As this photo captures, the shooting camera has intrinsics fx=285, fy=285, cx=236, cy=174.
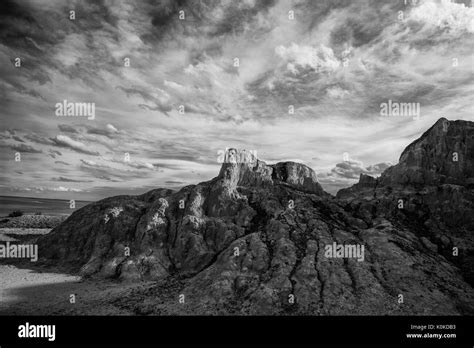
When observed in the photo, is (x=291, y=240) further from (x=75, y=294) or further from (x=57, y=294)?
(x=57, y=294)

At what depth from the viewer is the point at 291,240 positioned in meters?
45.1

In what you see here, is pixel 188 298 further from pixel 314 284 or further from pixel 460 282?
pixel 460 282

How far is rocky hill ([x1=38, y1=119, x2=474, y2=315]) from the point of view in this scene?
34969 mm

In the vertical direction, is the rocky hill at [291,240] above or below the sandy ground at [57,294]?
above

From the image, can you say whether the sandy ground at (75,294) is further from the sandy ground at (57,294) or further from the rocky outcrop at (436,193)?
the rocky outcrop at (436,193)

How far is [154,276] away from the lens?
4428cm

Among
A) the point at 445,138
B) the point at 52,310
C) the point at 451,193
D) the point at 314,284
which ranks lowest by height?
the point at 52,310

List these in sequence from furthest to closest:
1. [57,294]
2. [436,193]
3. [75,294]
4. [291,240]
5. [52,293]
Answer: [436,193], [291,240], [52,293], [57,294], [75,294]

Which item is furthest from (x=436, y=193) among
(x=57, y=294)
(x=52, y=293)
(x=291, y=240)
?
(x=52, y=293)

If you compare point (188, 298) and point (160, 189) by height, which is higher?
point (160, 189)

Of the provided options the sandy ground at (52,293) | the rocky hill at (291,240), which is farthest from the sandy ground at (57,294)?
the rocky hill at (291,240)

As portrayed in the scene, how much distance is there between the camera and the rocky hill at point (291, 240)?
34969 mm

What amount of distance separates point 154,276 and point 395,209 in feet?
141
